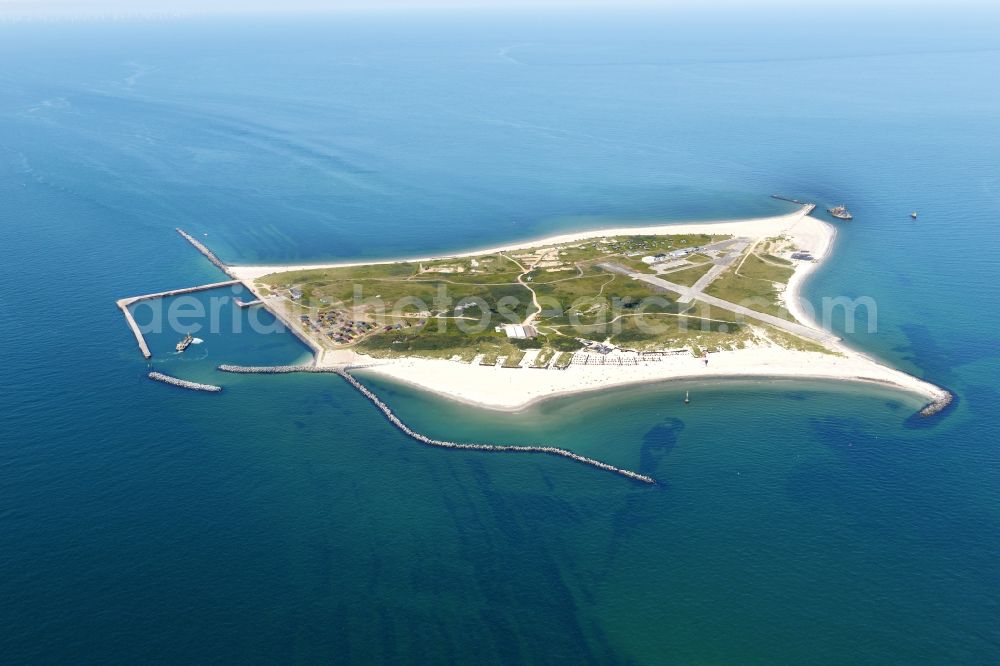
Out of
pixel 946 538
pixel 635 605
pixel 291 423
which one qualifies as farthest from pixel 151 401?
pixel 946 538

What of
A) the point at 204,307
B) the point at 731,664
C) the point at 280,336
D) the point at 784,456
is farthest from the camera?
the point at 204,307

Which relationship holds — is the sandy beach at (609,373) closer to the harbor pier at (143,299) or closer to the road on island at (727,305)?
the road on island at (727,305)

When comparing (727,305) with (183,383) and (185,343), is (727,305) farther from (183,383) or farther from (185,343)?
(185,343)

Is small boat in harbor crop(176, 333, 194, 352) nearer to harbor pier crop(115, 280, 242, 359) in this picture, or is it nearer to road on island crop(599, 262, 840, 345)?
harbor pier crop(115, 280, 242, 359)

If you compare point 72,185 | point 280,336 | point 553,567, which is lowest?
point 553,567

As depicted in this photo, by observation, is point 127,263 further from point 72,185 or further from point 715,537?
point 715,537
